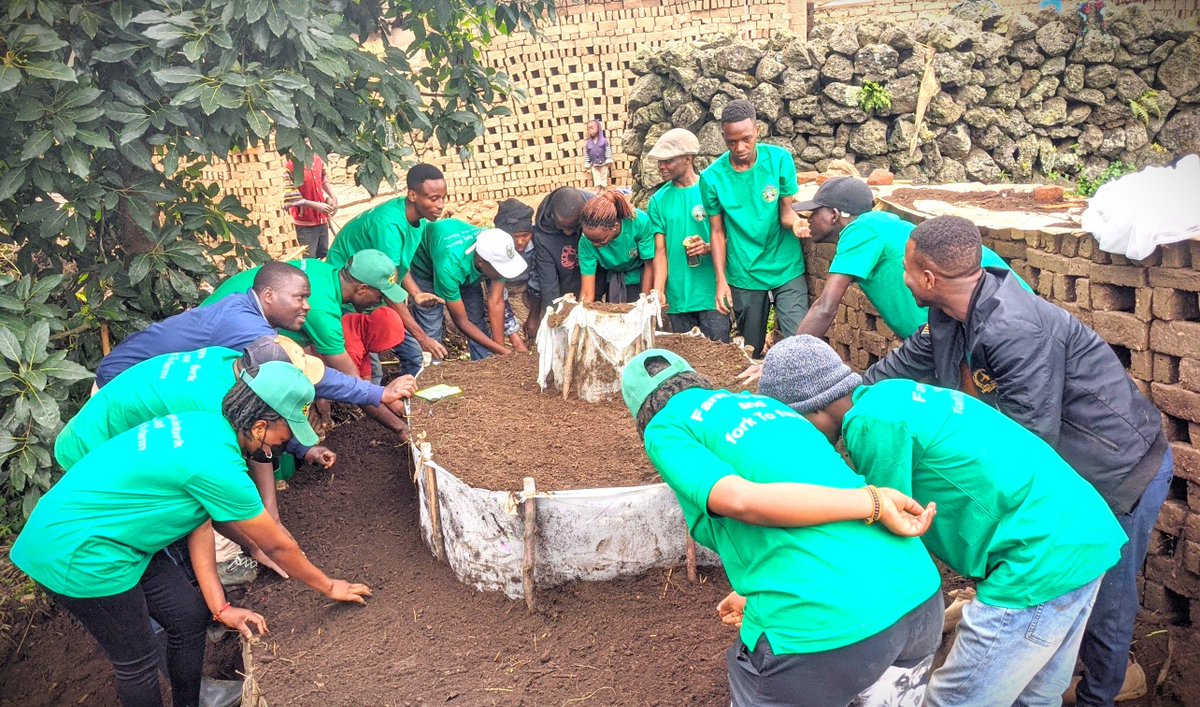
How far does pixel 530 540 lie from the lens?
370cm

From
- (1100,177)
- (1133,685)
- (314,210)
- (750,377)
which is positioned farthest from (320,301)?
(1100,177)

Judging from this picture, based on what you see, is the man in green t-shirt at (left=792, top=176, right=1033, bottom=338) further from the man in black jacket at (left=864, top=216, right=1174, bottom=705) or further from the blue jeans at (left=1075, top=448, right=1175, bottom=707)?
the blue jeans at (left=1075, top=448, right=1175, bottom=707)

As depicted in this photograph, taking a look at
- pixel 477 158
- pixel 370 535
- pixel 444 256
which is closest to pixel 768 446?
pixel 370 535

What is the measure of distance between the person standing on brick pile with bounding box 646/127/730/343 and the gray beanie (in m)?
3.16

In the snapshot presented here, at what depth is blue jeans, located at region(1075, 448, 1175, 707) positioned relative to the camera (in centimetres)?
301

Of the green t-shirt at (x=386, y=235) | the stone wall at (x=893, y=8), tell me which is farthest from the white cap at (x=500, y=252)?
the stone wall at (x=893, y=8)

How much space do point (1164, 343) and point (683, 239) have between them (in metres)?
2.76

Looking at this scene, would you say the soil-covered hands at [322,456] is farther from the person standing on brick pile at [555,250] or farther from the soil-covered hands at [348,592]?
the person standing on brick pile at [555,250]

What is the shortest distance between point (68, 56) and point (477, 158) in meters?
8.29

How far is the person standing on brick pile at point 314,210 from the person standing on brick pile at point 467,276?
2801 mm

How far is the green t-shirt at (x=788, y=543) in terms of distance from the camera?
2170mm

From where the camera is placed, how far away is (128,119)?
14.6 feet

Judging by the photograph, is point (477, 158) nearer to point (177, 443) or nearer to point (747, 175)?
point (747, 175)

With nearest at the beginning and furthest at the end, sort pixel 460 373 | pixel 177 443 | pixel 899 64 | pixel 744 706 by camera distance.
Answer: pixel 744 706 < pixel 177 443 < pixel 460 373 < pixel 899 64
